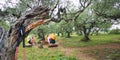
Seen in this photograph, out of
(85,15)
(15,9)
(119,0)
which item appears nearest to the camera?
(119,0)

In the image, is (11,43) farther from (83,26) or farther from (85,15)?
(83,26)

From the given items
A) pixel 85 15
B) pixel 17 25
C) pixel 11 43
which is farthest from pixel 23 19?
pixel 85 15

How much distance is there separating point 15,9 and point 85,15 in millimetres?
9803

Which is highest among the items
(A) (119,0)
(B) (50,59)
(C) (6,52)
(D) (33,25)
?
(A) (119,0)

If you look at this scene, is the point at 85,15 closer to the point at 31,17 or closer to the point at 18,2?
the point at 18,2

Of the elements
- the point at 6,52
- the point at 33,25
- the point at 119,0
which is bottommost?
the point at 6,52

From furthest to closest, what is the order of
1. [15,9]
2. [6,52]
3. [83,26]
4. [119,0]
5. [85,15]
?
1. [83,26]
2. [85,15]
3. [15,9]
4. [119,0]
5. [6,52]

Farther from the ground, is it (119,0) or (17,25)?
(119,0)

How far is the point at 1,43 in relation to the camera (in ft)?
19.0

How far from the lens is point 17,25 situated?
5.86 meters

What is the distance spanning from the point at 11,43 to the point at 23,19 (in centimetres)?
69

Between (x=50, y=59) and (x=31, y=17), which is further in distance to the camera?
(x=50, y=59)

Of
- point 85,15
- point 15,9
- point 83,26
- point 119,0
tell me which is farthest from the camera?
point 83,26

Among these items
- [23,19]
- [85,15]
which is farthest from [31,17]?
[85,15]
